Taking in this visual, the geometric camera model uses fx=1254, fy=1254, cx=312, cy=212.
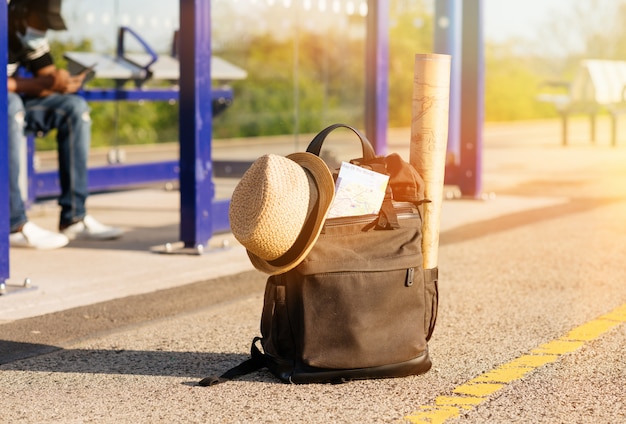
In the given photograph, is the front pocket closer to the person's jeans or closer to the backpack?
the backpack

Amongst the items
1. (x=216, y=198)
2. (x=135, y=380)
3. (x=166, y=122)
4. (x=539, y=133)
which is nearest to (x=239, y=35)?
(x=216, y=198)

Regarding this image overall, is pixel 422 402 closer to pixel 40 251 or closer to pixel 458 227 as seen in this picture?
pixel 40 251

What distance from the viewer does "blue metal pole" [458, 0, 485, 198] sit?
1014cm

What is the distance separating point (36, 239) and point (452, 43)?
4864mm

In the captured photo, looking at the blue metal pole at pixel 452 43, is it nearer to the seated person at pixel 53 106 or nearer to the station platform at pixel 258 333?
the station platform at pixel 258 333

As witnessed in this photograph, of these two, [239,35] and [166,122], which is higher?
[239,35]

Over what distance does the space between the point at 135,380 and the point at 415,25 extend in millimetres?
24594

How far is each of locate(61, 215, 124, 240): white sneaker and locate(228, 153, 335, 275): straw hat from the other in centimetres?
364

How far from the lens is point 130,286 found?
621 cm

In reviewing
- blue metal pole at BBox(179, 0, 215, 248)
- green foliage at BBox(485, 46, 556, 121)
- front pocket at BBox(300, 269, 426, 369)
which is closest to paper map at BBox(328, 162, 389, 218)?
front pocket at BBox(300, 269, 426, 369)

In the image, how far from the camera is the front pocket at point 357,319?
4.14 meters

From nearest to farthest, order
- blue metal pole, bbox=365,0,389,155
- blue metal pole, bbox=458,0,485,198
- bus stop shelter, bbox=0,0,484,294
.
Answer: bus stop shelter, bbox=0,0,484,294 → blue metal pole, bbox=365,0,389,155 → blue metal pole, bbox=458,0,485,198

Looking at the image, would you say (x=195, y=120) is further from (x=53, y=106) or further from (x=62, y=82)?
(x=53, y=106)

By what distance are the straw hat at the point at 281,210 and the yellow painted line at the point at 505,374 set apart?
65 cm
